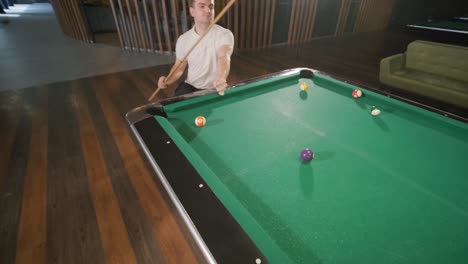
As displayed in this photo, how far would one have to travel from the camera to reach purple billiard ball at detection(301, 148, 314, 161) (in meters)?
1.01

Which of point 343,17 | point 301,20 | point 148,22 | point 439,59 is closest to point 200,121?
point 439,59

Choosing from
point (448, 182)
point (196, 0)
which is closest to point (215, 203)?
point (448, 182)

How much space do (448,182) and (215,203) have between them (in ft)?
3.13

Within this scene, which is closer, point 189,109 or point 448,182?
point 448,182

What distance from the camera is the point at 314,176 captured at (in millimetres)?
963

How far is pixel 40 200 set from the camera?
1632 mm

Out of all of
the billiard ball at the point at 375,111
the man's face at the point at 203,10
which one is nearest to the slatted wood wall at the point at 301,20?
the man's face at the point at 203,10

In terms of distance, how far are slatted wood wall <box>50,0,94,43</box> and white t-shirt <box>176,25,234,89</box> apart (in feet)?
16.4

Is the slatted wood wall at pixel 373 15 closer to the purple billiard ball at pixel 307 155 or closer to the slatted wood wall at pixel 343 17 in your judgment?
the slatted wood wall at pixel 343 17

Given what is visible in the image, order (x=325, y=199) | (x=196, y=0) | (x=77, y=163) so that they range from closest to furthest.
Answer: (x=325, y=199) → (x=196, y=0) → (x=77, y=163)

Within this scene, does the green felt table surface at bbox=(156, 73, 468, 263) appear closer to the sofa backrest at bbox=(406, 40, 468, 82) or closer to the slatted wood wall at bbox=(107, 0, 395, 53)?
the sofa backrest at bbox=(406, 40, 468, 82)

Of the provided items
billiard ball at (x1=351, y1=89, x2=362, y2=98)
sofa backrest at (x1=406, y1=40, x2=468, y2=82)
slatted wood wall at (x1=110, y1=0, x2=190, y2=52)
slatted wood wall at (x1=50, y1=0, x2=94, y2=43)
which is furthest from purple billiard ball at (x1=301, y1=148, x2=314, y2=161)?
slatted wood wall at (x1=50, y1=0, x2=94, y2=43)

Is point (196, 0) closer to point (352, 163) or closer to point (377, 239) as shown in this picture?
point (352, 163)

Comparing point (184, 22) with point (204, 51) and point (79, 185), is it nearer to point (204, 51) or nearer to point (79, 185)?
point (204, 51)
